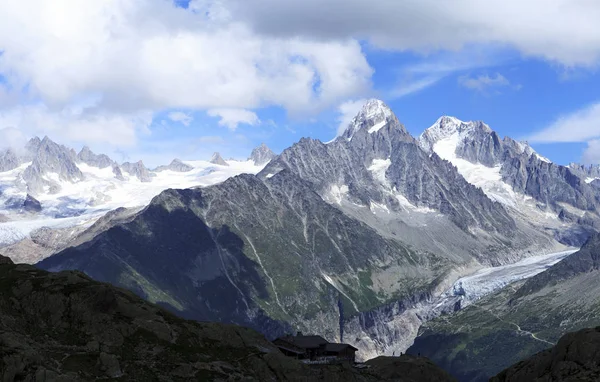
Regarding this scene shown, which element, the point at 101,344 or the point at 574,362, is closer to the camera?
the point at 101,344

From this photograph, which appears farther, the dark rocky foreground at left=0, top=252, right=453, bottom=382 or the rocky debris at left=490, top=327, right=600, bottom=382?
the rocky debris at left=490, top=327, right=600, bottom=382

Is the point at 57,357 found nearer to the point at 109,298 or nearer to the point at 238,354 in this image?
the point at 109,298

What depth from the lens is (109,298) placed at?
198 m

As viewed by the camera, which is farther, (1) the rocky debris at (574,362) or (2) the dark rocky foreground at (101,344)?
(1) the rocky debris at (574,362)

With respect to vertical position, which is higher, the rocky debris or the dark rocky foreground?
the dark rocky foreground

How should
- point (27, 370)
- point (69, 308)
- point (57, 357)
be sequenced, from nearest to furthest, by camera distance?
point (27, 370)
point (57, 357)
point (69, 308)

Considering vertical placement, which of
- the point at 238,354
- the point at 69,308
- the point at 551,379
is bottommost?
the point at 551,379

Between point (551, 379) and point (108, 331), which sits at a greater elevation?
point (108, 331)

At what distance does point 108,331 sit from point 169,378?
2133 centimetres

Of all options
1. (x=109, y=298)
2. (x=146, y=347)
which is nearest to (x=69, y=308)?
(x=109, y=298)

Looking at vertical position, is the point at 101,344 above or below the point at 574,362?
above

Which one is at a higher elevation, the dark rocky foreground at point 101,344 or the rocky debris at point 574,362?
the dark rocky foreground at point 101,344

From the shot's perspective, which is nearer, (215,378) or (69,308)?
(215,378)

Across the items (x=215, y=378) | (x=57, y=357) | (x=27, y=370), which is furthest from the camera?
(x=215, y=378)
